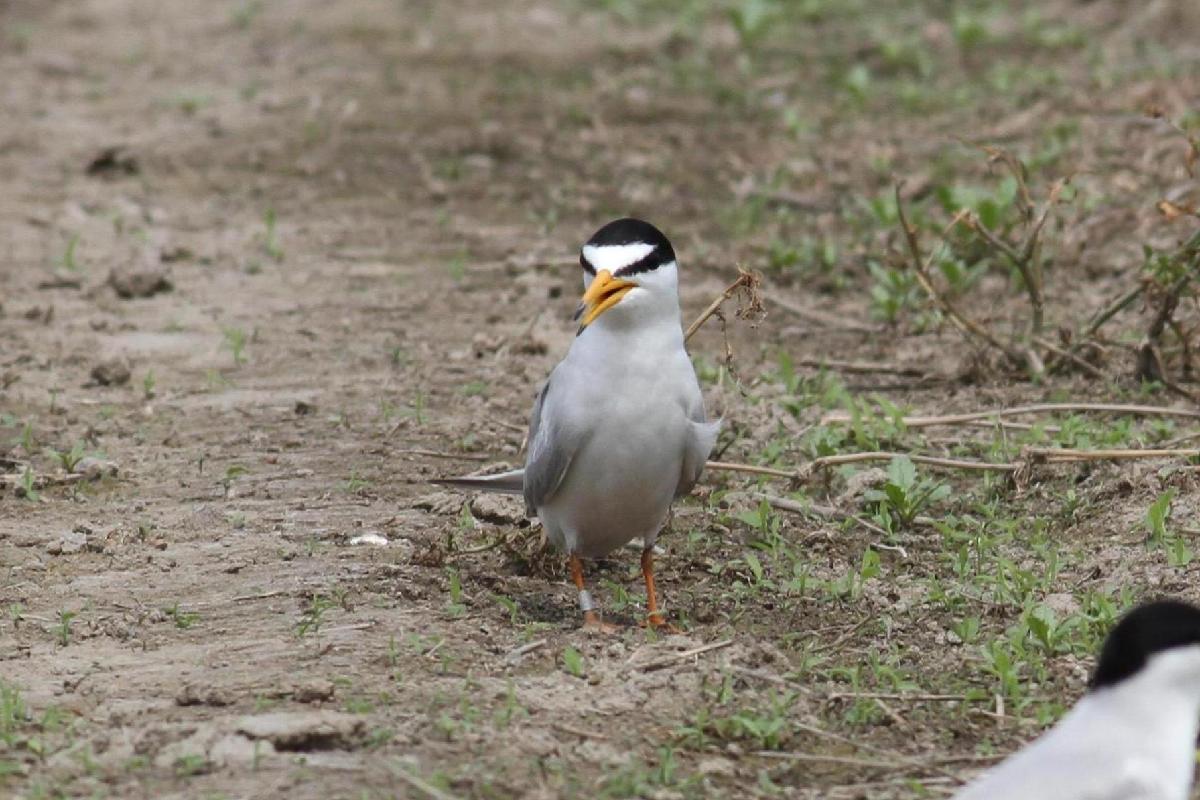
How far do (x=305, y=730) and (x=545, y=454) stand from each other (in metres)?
1.28

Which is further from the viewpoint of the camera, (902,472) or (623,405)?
(902,472)

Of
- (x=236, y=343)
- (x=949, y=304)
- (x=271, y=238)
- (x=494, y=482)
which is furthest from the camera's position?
(x=271, y=238)

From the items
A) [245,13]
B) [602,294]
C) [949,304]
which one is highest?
[245,13]

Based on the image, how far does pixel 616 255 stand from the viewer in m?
5.45

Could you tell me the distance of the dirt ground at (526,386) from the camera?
4934 millimetres

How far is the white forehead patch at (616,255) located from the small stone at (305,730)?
56.6 inches

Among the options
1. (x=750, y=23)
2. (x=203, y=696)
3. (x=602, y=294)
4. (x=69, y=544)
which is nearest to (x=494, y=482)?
(x=602, y=294)

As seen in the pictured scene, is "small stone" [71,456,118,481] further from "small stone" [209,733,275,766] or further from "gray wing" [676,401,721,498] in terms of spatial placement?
"small stone" [209,733,275,766]

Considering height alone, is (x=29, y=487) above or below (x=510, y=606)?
above

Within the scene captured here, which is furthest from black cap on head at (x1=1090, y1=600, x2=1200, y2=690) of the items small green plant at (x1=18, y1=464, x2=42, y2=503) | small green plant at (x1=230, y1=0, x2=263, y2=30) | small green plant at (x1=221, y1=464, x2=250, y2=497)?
small green plant at (x1=230, y1=0, x2=263, y2=30)

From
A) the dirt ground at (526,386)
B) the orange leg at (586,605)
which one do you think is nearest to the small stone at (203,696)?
the dirt ground at (526,386)

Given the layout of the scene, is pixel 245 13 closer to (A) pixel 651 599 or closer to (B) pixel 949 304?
(B) pixel 949 304

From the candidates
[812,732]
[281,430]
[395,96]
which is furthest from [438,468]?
[395,96]

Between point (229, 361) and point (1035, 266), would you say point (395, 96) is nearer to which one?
point (229, 361)
